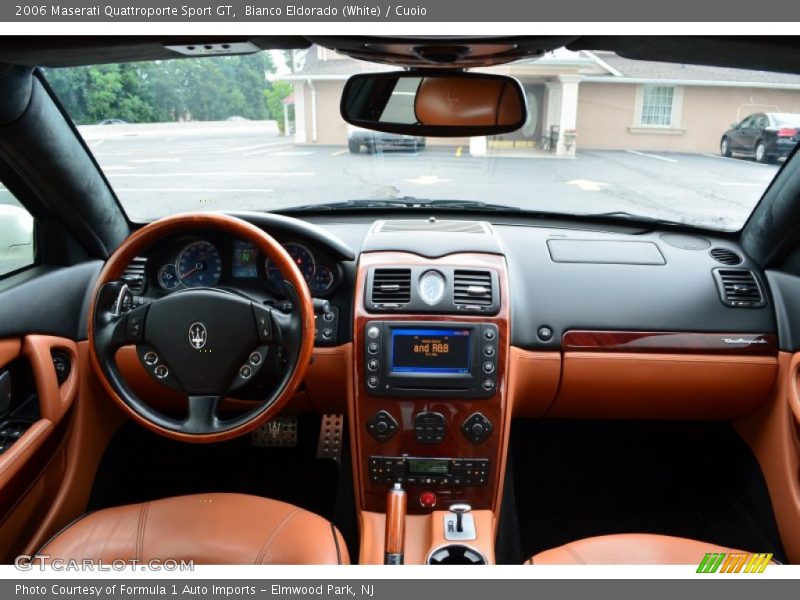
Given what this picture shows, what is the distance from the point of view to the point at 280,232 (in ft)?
7.61

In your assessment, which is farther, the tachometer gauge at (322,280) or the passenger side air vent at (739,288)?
the passenger side air vent at (739,288)

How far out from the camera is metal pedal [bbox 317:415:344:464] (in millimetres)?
3145

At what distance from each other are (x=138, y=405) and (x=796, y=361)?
2446 mm

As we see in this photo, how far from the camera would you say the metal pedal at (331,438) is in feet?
10.3

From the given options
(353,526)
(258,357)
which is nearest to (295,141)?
(258,357)

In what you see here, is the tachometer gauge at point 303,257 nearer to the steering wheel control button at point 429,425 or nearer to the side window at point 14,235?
the steering wheel control button at point 429,425

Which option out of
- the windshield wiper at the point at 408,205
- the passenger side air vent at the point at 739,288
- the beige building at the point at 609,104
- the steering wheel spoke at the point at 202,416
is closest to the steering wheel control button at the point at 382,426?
the steering wheel spoke at the point at 202,416

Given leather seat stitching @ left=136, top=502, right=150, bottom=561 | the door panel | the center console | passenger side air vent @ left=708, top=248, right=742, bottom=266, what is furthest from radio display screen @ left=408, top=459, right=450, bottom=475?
passenger side air vent @ left=708, top=248, right=742, bottom=266

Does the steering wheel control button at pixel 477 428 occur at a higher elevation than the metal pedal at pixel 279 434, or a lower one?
higher

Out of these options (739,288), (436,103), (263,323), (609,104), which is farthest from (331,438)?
(609,104)

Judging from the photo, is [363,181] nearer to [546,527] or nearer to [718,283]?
[718,283]

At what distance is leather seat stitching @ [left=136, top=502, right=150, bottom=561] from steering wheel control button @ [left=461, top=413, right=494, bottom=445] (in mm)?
1163

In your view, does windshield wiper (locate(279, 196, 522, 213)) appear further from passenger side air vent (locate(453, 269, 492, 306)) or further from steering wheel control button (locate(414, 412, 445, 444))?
steering wheel control button (locate(414, 412, 445, 444))

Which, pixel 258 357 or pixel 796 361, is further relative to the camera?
pixel 796 361
